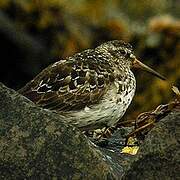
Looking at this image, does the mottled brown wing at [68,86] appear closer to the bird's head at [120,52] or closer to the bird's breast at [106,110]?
the bird's breast at [106,110]

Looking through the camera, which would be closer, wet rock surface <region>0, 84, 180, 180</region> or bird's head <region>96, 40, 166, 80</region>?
wet rock surface <region>0, 84, 180, 180</region>

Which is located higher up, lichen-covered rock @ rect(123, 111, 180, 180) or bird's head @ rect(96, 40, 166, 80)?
lichen-covered rock @ rect(123, 111, 180, 180)

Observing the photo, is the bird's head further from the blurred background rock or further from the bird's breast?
the blurred background rock

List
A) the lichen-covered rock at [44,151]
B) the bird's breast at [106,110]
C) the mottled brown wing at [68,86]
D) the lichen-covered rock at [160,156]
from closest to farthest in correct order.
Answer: the lichen-covered rock at [160,156] → the lichen-covered rock at [44,151] → the bird's breast at [106,110] → the mottled brown wing at [68,86]

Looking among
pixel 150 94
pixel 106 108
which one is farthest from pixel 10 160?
pixel 150 94

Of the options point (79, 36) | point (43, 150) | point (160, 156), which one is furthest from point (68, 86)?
point (79, 36)

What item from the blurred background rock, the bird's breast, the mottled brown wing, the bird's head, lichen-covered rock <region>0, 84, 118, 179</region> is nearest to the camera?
lichen-covered rock <region>0, 84, 118, 179</region>

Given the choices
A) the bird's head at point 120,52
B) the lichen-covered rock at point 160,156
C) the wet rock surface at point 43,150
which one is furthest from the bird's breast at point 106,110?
the lichen-covered rock at point 160,156

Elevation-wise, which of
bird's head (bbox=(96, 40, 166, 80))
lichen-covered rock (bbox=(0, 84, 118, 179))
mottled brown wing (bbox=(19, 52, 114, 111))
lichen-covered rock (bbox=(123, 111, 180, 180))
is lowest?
bird's head (bbox=(96, 40, 166, 80))

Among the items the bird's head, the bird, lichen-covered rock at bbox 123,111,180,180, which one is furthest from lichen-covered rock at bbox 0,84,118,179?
the bird's head
